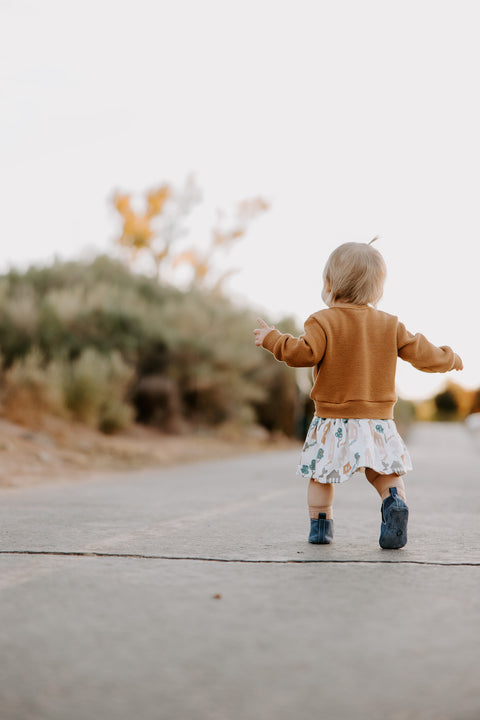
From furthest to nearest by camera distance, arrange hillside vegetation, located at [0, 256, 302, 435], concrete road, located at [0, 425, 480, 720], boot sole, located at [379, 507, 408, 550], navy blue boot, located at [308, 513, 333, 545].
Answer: hillside vegetation, located at [0, 256, 302, 435], navy blue boot, located at [308, 513, 333, 545], boot sole, located at [379, 507, 408, 550], concrete road, located at [0, 425, 480, 720]

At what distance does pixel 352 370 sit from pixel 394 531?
2.75 ft

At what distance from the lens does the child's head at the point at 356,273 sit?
441 cm

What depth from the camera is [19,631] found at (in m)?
2.47

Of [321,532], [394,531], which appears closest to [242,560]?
[321,532]

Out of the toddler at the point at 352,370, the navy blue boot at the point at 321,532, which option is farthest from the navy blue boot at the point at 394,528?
the navy blue boot at the point at 321,532

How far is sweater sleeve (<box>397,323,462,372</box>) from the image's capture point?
4.49 m

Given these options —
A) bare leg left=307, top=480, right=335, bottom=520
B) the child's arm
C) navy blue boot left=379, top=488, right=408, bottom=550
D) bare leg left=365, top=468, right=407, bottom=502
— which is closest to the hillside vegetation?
the child's arm

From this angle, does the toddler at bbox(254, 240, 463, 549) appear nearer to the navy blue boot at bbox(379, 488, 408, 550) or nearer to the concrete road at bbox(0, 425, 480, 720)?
the navy blue boot at bbox(379, 488, 408, 550)

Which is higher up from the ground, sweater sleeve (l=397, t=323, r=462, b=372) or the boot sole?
sweater sleeve (l=397, t=323, r=462, b=372)

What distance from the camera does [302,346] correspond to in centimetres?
431

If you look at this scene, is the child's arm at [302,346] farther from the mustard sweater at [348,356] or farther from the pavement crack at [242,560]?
the pavement crack at [242,560]

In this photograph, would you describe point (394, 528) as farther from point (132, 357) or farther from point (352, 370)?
point (132, 357)

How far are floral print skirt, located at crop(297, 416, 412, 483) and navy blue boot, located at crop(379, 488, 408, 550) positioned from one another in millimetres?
198

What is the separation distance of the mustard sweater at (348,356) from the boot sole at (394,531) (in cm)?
53
